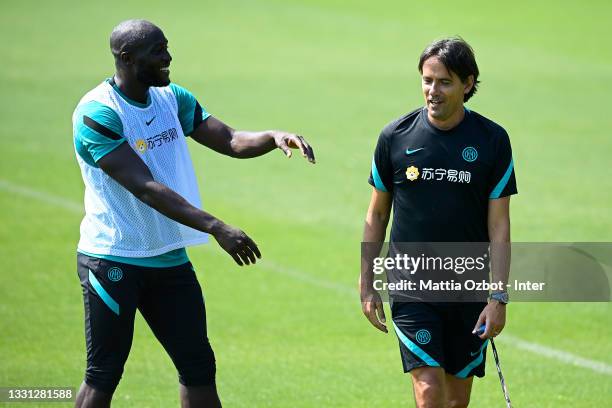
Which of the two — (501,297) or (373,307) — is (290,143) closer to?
(373,307)

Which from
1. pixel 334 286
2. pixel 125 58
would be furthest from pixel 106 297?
pixel 334 286

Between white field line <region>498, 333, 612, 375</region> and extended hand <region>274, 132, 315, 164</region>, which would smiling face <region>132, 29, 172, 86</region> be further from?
white field line <region>498, 333, 612, 375</region>

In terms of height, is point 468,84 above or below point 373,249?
above

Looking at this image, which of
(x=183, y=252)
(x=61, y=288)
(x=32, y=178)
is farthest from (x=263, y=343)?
(x=32, y=178)

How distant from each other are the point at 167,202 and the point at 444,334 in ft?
5.79

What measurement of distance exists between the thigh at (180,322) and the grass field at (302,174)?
6.48 ft

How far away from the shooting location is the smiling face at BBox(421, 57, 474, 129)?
663 centimetres

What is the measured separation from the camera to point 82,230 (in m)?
7.11

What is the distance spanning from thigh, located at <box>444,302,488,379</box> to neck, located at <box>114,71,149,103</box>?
2.20 metres

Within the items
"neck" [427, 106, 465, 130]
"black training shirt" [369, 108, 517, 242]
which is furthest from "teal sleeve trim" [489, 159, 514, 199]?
"neck" [427, 106, 465, 130]

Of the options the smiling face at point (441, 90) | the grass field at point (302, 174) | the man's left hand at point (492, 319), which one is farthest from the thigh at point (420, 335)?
the grass field at point (302, 174)

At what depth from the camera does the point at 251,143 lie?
289 inches

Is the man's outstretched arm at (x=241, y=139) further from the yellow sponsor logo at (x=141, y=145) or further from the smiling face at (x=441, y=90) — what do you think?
the smiling face at (x=441, y=90)

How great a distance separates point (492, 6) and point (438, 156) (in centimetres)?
3436
